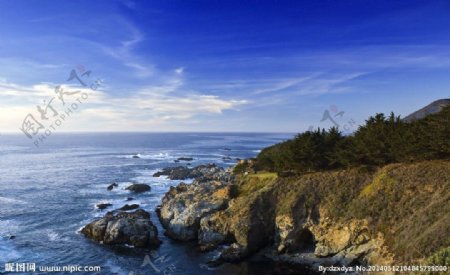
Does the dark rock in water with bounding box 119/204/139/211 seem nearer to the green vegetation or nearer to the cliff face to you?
the cliff face

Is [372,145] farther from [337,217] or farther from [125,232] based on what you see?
[125,232]

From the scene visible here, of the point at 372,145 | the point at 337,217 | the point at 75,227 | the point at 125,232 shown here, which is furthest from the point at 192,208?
the point at 372,145

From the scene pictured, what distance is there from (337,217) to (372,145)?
9.78m

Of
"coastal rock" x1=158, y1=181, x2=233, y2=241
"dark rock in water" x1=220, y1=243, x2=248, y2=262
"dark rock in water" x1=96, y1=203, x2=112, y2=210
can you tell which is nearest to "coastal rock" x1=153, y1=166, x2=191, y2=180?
"dark rock in water" x1=96, y1=203, x2=112, y2=210

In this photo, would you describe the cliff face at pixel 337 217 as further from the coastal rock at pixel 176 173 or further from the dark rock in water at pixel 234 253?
the coastal rock at pixel 176 173

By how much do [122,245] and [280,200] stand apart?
63.6 feet

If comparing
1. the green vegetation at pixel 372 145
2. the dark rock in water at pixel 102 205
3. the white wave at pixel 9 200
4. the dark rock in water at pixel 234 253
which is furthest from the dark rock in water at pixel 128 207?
the dark rock in water at pixel 234 253

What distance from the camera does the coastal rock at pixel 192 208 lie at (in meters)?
43.1

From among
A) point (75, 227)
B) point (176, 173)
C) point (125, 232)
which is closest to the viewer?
point (125, 232)

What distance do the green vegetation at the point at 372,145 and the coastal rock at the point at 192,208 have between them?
892 centimetres

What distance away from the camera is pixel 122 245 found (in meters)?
40.6

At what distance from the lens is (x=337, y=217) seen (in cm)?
3562

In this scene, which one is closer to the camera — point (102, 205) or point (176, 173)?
point (102, 205)

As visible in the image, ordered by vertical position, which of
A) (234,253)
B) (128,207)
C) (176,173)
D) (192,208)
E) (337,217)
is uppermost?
(337,217)
